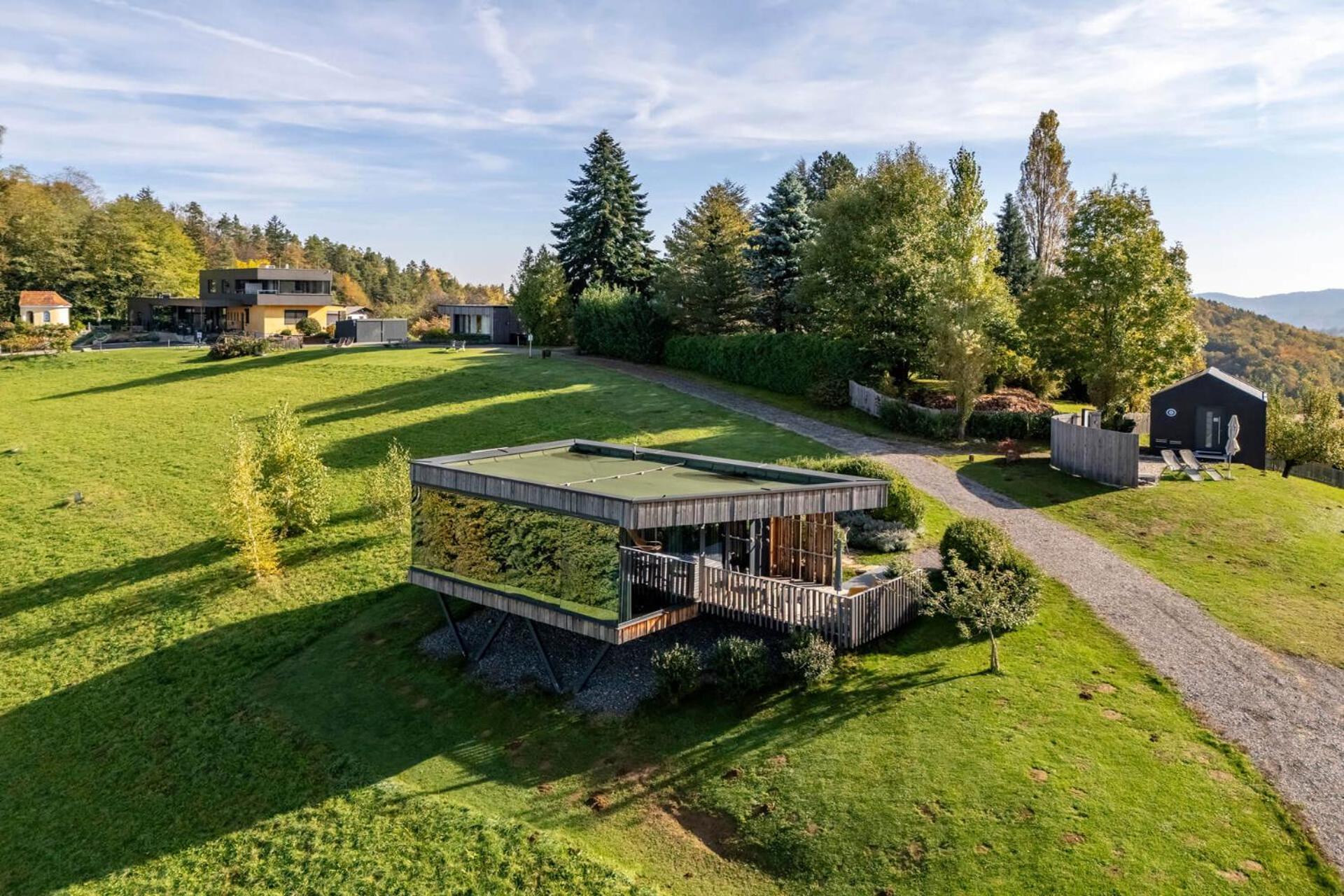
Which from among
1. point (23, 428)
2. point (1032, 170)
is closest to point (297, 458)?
point (23, 428)

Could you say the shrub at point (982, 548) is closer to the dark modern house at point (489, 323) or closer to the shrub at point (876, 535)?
the shrub at point (876, 535)

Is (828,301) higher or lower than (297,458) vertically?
higher

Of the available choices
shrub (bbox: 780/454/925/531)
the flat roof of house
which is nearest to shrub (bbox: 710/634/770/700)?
the flat roof of house

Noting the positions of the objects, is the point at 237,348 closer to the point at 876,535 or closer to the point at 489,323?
the point at 489,323

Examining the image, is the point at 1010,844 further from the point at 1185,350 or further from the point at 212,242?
the point at 212,242

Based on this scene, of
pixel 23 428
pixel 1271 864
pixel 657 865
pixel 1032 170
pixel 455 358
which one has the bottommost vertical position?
pixel 657 865
